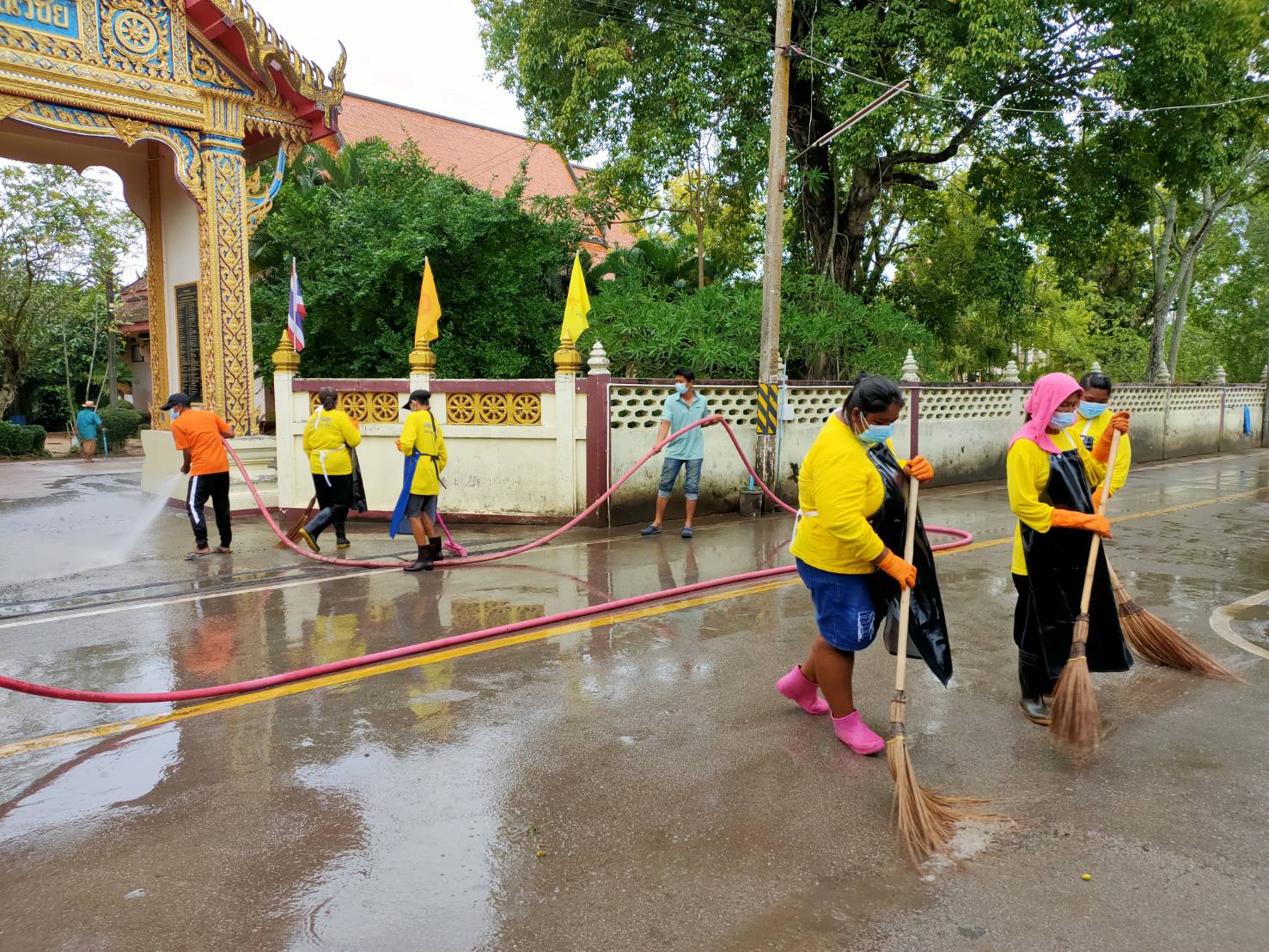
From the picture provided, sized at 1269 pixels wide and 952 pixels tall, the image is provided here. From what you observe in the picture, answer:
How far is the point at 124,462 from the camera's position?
20672mm

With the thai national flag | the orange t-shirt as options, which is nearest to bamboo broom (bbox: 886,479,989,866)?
the orange t-shirt

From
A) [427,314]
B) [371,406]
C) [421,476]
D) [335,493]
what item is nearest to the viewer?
[421,476]

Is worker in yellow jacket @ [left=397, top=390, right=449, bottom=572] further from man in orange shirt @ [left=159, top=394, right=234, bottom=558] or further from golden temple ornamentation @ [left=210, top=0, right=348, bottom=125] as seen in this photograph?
golden temple ornamentation @ [left=210, top=0, right=348, bottom=125]

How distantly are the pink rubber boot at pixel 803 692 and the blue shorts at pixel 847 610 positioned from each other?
1.91 ft

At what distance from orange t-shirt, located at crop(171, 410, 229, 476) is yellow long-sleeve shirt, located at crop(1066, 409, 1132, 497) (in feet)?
25.0

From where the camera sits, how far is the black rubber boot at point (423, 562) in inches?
319

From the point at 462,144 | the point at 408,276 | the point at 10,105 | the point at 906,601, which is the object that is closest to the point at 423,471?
the point at 906,601

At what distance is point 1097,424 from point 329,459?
22.1 feet

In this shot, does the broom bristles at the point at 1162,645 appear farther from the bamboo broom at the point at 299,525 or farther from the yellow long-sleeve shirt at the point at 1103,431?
the bamboo broom at the point at 299,525

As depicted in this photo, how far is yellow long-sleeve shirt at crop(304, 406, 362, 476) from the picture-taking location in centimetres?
886

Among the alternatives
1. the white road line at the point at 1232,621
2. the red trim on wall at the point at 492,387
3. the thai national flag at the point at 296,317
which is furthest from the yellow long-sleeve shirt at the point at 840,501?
the thai national flag at the point at 296,317

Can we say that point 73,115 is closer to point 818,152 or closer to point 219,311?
point 219,311

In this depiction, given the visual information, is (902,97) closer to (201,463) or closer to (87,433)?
(201,463)

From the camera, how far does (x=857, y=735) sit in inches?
158
